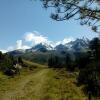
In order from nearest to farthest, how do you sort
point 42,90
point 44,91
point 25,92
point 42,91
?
point 44,91 → point 42,91 → point 25,92 → point 42,90

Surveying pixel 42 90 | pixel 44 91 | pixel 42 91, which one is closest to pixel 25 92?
pixel 42 91

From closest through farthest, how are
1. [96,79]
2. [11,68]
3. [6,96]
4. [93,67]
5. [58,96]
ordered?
1. [58,96]
2. [6,96]
3. [96,79]
4. [93,67]
5. [11,68]

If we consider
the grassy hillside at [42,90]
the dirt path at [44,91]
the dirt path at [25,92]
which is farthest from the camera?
the dirt path at [25,92]

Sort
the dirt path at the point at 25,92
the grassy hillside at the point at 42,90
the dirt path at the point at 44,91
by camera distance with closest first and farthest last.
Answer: the dirt path at the point at 44,91 < the grassy hillside at the point at 42,90 < the dirt path at the point at 25,92

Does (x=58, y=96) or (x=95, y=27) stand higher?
(x=95, y=27)

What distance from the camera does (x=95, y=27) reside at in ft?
51.3

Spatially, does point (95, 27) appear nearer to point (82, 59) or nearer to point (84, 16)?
point (84, 16)

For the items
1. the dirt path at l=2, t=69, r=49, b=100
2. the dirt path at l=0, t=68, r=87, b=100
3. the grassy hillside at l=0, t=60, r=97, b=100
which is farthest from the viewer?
the dirt path at l=2, t=69, r=49, b=100

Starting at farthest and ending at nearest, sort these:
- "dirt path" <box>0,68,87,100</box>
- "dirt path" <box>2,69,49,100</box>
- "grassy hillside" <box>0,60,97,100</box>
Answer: "dirt path" <box>2,69,49,100</box> → "grassy hillside" <box>0,60,97,100</box> → "dirt path" <box>0,68,87,100</box>

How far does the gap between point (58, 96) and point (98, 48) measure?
4119 centimetres

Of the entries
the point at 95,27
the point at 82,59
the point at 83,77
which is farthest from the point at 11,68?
the point at 95,27

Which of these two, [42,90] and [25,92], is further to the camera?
[42,90]

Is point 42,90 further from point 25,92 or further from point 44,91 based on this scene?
point 25,92

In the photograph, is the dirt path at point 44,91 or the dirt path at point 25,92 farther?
the dirt path at point 25,92
